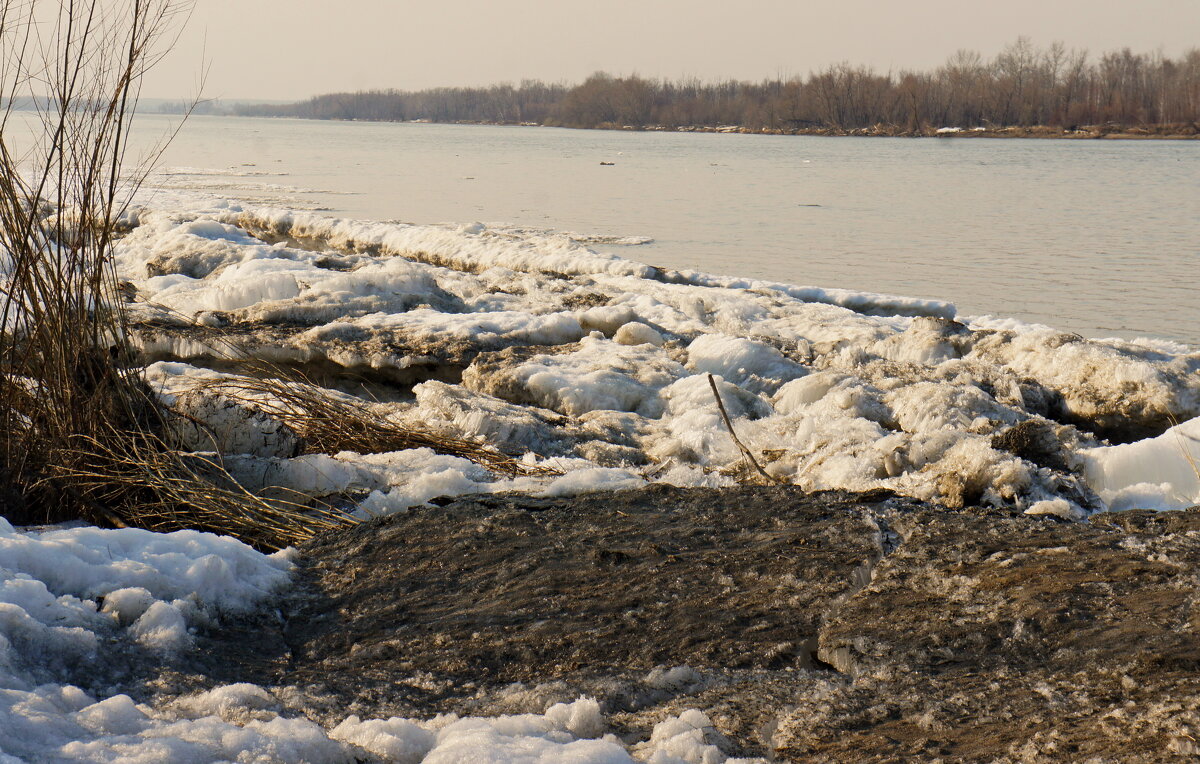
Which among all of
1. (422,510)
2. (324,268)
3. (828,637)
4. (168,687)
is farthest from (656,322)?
(168,687)

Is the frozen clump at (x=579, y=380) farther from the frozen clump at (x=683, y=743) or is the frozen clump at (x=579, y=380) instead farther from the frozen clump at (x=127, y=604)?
the frozen clump at (x=683, y=743)

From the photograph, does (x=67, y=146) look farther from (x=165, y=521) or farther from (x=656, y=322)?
(x=656, y=322)

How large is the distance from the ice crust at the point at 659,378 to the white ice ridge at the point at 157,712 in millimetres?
1110

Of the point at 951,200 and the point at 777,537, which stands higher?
the point at 951,200

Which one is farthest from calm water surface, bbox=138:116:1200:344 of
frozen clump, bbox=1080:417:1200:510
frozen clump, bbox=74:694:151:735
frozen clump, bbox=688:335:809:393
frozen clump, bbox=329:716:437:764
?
frozen clump, bbox=74:694:151:735

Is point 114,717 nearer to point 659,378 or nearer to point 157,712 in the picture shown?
point 157,712

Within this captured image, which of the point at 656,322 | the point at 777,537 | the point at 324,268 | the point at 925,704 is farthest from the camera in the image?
the point at 324,268

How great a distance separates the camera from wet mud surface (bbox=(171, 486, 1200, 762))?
1.54m

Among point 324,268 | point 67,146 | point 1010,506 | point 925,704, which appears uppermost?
point 67,146

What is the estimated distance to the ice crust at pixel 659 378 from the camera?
11.6 feet

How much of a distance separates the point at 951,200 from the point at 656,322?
12949 mm

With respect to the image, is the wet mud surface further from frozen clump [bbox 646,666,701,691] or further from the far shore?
the far shore

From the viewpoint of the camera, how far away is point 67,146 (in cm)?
302

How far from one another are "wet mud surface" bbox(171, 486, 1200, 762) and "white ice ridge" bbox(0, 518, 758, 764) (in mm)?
79
